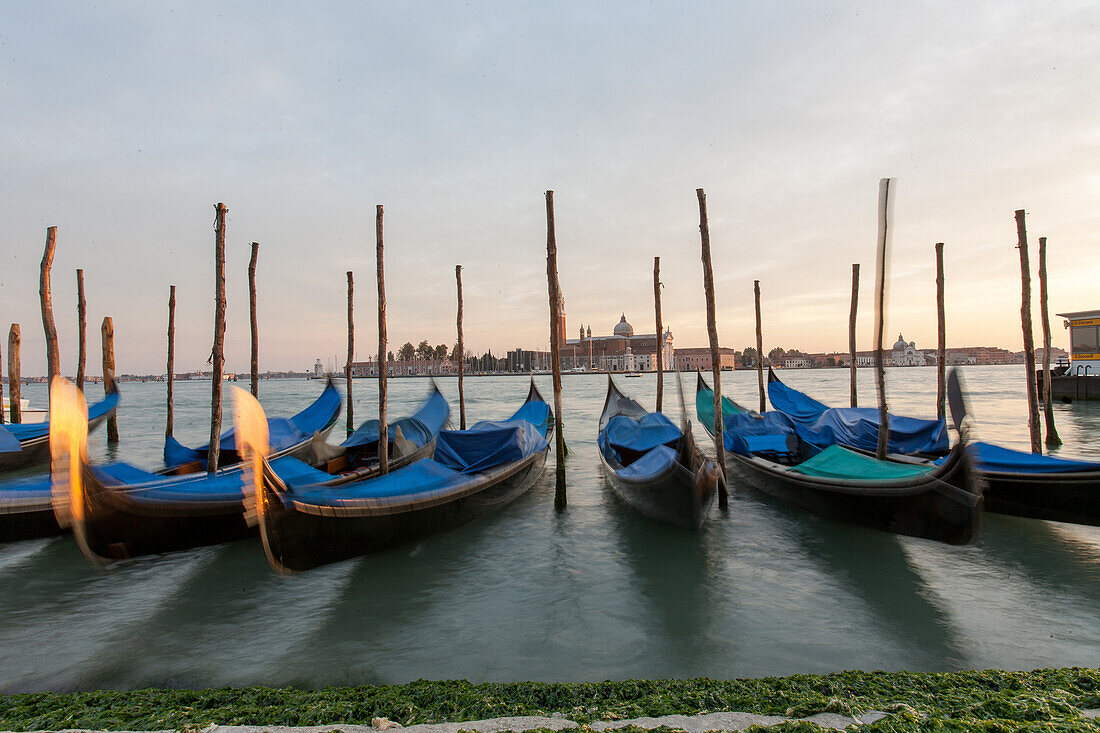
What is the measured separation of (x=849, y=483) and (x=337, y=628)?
366cm

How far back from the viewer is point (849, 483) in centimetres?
407

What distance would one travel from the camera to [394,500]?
3738 mm

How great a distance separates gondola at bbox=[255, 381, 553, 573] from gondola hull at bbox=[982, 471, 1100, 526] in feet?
12.9

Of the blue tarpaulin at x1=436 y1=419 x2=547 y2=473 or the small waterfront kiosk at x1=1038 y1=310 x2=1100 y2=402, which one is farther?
the small waterfront kiosk at x1=1038 y1=310 x2=1100 y2=402

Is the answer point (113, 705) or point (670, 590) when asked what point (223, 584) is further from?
point (670, 590)

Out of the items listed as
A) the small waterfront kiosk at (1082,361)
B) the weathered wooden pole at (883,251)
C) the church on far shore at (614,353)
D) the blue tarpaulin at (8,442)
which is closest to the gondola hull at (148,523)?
the weathered wooden pole at (883,251)

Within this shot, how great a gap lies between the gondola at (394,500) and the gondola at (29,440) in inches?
232

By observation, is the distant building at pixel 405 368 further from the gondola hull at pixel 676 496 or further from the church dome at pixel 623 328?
the gondola hull at pixel 676 496

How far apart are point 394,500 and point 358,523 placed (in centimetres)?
33

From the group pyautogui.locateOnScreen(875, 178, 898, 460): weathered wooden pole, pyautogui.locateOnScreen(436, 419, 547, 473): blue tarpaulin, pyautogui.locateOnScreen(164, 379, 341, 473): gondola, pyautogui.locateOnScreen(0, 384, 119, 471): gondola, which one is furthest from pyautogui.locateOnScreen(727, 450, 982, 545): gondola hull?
pyautogui.locateOnScreen(0, 384, 119, 471): gondola

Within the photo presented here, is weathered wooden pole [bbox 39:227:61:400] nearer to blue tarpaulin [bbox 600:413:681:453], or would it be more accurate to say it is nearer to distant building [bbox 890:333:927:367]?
blue tarpaulin [bbox 600:413:681:453]

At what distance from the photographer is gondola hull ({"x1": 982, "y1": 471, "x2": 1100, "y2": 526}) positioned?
3.40m

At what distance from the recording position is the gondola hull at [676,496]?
13.1ft

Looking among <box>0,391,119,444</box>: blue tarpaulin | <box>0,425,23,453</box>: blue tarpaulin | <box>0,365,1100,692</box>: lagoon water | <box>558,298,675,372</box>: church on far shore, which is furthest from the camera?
<box>558,298,675,372</box>: church on far shore
